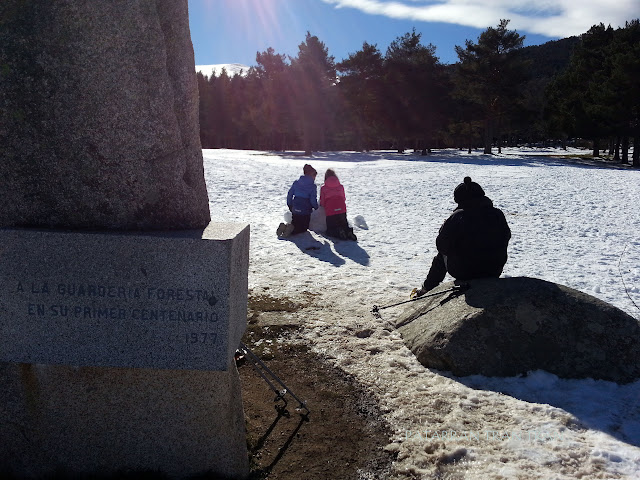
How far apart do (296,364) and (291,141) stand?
2184 inches

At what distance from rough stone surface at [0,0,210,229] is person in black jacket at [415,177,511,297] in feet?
9.85

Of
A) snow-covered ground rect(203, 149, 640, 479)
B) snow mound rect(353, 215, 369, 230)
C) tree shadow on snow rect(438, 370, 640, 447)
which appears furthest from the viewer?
snow mound rect(353, 215, 369, 230)

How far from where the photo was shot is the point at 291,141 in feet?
191

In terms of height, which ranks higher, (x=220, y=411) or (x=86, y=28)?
(x=86, y=28)

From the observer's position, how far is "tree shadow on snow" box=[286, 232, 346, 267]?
26.3 ft

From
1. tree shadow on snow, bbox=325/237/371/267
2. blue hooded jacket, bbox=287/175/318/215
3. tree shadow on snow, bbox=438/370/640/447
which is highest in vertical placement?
blue hooded jacket, bbox=287/175/318/215

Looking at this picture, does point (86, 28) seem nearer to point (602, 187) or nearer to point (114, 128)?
point (114, 128)

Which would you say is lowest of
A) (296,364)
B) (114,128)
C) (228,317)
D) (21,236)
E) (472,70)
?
(296,364)

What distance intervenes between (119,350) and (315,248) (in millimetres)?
6156

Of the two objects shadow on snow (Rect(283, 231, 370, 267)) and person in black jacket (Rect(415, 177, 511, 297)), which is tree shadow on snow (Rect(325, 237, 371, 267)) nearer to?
shadow on snow (Rect(283, 231, 370, 267))

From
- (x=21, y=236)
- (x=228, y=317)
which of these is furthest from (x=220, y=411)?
(x=21, y=236)

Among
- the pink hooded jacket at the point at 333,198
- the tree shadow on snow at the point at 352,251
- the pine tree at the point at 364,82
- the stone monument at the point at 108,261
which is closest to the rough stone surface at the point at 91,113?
the stone monument at the point at 108,261

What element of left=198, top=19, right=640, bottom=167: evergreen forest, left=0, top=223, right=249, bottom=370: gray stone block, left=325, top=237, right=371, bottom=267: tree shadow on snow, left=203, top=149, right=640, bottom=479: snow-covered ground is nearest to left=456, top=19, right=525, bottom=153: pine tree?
left=198, top=19, right=640, bottom=167: evergreen forest

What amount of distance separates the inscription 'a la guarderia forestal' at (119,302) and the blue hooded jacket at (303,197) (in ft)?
23.4
